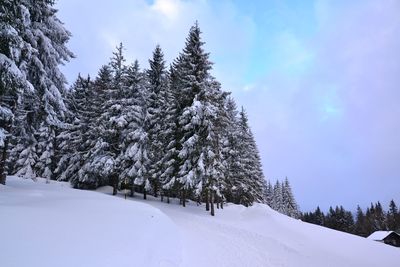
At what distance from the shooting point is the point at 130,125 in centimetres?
2916

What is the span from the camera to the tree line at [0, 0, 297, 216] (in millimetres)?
17391

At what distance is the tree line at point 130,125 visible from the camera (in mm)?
17391

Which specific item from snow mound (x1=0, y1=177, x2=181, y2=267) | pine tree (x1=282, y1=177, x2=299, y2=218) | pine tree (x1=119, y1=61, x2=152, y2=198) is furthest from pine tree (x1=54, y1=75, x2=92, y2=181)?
pine tree (x1=282, y1=177, x2=299, y2=218)

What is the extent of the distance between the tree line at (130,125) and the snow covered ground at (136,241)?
17.3 ft

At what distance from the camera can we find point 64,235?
25.0ft

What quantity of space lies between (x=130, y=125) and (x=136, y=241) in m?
20.9

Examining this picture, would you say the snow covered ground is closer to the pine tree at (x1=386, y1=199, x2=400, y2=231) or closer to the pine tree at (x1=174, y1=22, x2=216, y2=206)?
the pine tree at (x1=174, y1=22, x2=216, y2=206)

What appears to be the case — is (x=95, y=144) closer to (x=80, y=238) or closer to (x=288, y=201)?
(x=80, y=238)

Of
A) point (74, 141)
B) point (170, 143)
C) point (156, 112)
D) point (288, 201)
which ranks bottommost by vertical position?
point (288, 201)

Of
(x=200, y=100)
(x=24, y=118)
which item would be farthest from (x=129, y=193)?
(x=24, y=118)

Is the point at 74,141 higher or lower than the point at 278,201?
higher

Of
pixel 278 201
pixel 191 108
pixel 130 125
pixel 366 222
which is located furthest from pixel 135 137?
pixel 366 222

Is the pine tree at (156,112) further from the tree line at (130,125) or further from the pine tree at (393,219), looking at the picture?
the pine tree at (393,219)

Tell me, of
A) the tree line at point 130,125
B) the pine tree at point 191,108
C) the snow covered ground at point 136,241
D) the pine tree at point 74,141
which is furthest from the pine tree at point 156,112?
the snow covered ground at point 136,241
